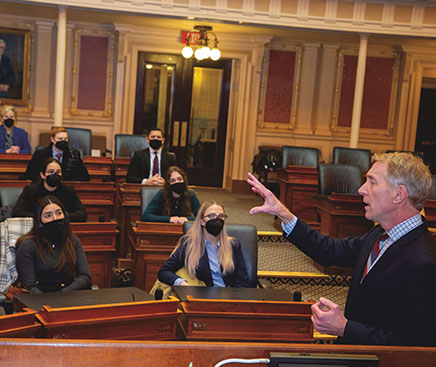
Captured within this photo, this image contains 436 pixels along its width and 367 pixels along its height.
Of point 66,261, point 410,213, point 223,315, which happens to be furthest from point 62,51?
point 410,213

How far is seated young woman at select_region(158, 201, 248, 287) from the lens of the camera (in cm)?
370

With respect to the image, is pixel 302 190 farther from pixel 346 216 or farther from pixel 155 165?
pixel 155 165

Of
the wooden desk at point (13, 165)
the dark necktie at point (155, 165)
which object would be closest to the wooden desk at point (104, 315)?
the dark necktie at point (155, 165)

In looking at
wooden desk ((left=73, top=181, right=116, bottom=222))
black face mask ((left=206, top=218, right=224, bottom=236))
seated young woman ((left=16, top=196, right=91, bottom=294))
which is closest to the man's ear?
black face mask ((left=206, top=218, right=224, bottom=236))

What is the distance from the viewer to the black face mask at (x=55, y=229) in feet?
12.1

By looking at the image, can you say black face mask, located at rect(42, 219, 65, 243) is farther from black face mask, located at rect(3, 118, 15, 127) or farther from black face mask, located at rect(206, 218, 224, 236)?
black face mask, located at rect(3, 118, 15, 127)

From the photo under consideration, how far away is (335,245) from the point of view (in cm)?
222

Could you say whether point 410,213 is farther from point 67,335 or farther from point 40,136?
point 40,136

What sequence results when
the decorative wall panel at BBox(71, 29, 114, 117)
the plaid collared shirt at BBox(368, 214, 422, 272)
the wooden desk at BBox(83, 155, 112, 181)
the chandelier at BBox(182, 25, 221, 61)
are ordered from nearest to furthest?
the plaid collared shirt at BBox(368, 214, 422, 272)
the wooden desk at BBox(83, 155, 112, 181)
the chandelier at BBox(182, 25, 221, 61)
the decorative wall panel at BBox(71, 29, 114, 117)

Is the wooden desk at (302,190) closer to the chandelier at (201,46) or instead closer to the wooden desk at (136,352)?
the chandelier at (201,46)

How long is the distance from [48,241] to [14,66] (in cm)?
722

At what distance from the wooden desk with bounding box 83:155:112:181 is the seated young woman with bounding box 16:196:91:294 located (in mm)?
3159

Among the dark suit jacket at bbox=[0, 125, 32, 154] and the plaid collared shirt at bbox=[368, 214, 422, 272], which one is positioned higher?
the plaid collared shirt at bbox=[368, 214, 422, 272]

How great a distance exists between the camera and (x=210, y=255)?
12.4 feet
